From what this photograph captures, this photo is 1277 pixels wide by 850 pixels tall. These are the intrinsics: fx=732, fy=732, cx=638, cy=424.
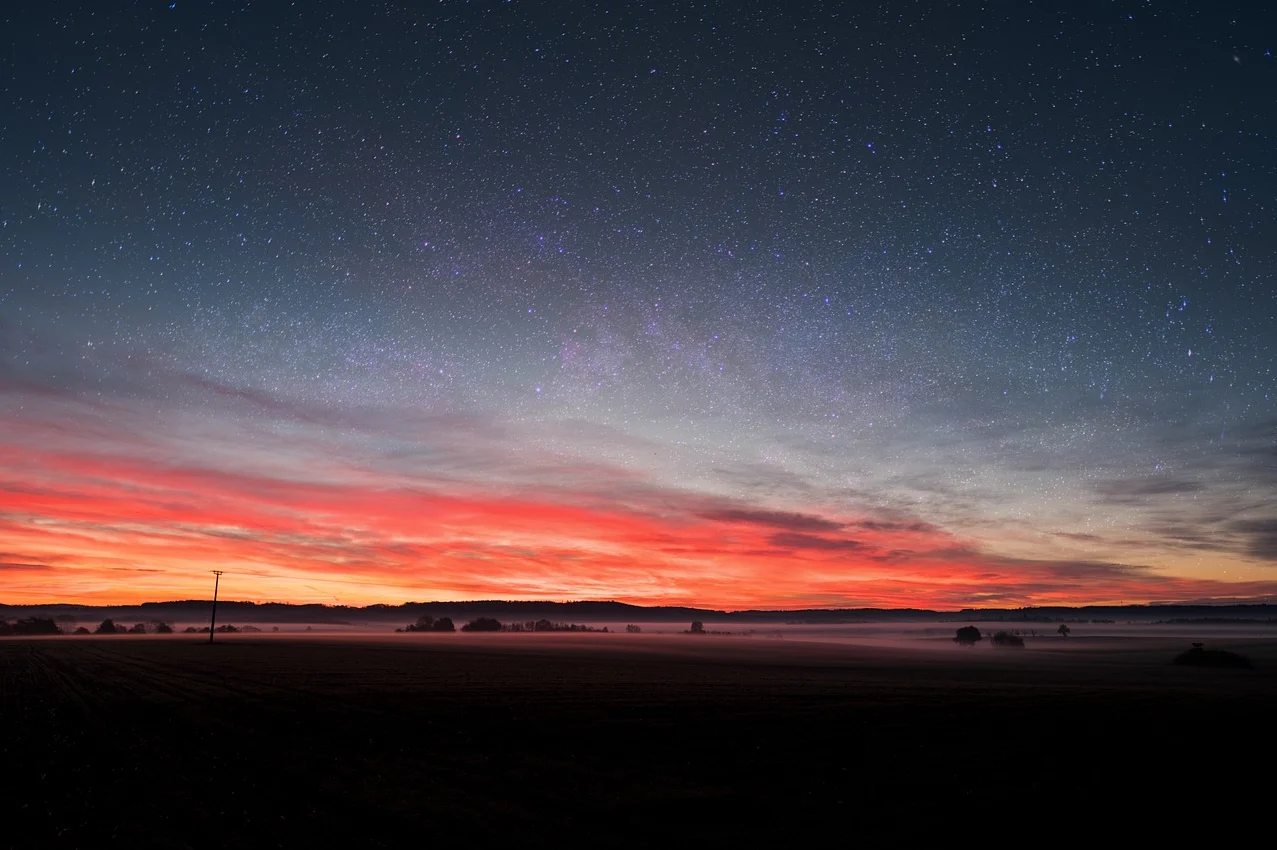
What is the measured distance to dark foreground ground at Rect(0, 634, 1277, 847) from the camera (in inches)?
474

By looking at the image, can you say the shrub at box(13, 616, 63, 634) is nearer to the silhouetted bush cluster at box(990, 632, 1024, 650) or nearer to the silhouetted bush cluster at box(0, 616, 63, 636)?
the silhouetted bush cluster at box(0, 616, 63, 636)

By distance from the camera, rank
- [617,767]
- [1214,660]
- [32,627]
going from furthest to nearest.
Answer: [32,627] < [1214,660] < [617,767]

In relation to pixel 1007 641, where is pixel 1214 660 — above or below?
above

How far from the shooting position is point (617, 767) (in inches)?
668

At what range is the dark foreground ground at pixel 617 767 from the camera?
39.5 feet

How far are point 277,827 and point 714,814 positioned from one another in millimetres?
7243

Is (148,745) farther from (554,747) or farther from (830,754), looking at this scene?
(830,754)

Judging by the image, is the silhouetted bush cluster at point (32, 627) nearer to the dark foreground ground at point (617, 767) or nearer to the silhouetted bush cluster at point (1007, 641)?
the dark foreground ground at point (617, 767)

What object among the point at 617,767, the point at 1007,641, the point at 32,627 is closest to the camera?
the point at 617,767

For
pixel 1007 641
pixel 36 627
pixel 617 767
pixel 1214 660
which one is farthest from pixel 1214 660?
pixel 36 627

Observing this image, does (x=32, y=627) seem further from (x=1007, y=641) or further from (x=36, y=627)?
(x=1007, y=641)

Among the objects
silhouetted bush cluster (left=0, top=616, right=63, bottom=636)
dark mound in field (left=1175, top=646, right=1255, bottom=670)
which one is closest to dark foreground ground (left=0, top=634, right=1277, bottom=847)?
dark mound in field (left=1175, top=646, right=1255, bottom=670)

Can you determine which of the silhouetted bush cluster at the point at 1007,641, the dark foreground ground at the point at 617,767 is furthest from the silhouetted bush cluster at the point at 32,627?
the silhouetted bush cluster at the point at 1007,641

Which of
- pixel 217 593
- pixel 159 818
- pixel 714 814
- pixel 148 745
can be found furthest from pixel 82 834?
pixel 217 593
